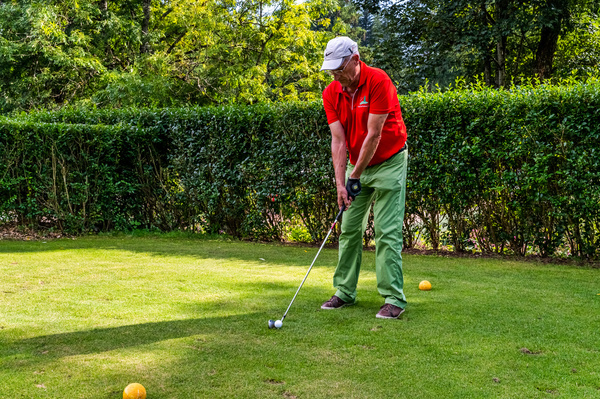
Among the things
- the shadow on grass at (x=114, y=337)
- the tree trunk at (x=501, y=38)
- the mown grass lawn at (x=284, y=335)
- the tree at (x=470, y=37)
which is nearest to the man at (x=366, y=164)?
the mown grass lawn at (x=284, y=335)

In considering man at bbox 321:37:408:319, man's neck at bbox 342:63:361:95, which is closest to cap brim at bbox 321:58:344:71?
man at bbox 321:37:408:319

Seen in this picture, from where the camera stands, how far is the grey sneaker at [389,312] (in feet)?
13.4

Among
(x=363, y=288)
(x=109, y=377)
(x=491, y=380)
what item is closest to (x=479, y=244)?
(x=363, y=288)

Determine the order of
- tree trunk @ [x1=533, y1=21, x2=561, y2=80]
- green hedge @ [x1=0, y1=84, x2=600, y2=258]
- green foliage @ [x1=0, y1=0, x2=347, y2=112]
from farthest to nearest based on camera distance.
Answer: green foliage @ [x1=0, y1=0, x2=347, y2=112]
tree trunk @ [x1=533, y1=21, x2=561, y2=80]
green hedge @ [x1=0, y1=84, x2=600, y2=258]

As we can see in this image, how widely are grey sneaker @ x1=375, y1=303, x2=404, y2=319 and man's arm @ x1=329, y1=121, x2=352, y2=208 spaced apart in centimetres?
86

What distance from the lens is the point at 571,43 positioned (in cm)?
1853

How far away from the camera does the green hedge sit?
6629 millimetres

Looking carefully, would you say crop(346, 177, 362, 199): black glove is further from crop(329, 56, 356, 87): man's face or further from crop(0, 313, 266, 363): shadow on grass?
crop(0, 313, 266, 363): shadow on grass

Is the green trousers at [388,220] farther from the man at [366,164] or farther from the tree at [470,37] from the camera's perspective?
the tree at [470,37]

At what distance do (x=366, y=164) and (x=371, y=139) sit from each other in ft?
0.72

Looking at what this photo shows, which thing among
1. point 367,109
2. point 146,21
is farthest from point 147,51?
point 367,109

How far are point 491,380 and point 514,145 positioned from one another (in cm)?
450

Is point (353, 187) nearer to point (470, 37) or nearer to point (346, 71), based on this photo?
point (346, 71)

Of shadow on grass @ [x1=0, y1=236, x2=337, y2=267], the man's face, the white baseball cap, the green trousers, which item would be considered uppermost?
the white baseball cap
